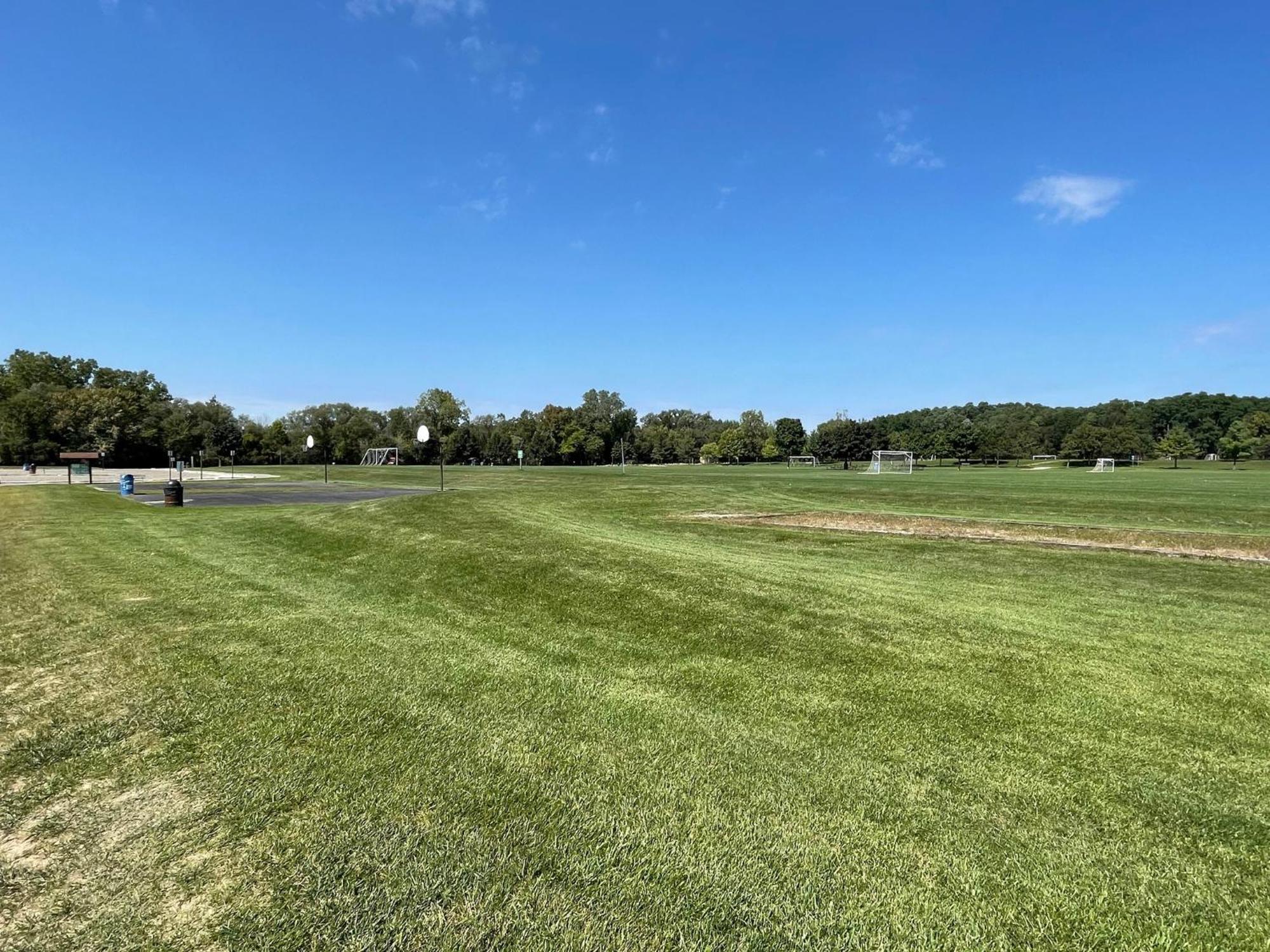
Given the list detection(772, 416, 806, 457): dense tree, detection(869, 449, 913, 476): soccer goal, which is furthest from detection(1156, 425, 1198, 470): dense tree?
detection(772, 416, 806, 457): dense tree

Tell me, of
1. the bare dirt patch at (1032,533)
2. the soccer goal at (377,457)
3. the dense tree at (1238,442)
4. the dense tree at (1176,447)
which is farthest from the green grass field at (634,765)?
the dense tree at (1238,442)

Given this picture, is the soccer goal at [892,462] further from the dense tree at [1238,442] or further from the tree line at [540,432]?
the dense tree at [1238,442]

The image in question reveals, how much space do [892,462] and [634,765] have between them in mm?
95781

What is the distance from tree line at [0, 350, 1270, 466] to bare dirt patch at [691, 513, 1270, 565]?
77978 mm

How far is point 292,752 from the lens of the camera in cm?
337

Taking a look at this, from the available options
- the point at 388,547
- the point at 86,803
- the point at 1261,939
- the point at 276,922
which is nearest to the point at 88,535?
the point at 388,547

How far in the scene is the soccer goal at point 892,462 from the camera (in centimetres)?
7372

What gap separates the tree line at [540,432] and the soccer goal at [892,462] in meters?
5.80

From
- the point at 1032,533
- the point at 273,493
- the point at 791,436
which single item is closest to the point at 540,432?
the point at 791,436

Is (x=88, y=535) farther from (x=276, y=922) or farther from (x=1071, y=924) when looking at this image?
(x=1071, y=924)

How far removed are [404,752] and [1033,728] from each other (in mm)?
3836

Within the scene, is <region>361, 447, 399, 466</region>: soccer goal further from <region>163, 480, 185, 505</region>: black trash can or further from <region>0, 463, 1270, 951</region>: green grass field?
<region>0, 463, 1270, 951</region>: green grass field

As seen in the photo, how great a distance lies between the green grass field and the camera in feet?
7.24

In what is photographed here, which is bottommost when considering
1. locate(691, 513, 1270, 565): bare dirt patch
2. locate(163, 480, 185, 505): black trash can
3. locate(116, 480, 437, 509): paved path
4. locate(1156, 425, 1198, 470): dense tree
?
locate(691, 513, 1270, 565): bare dirt patch
